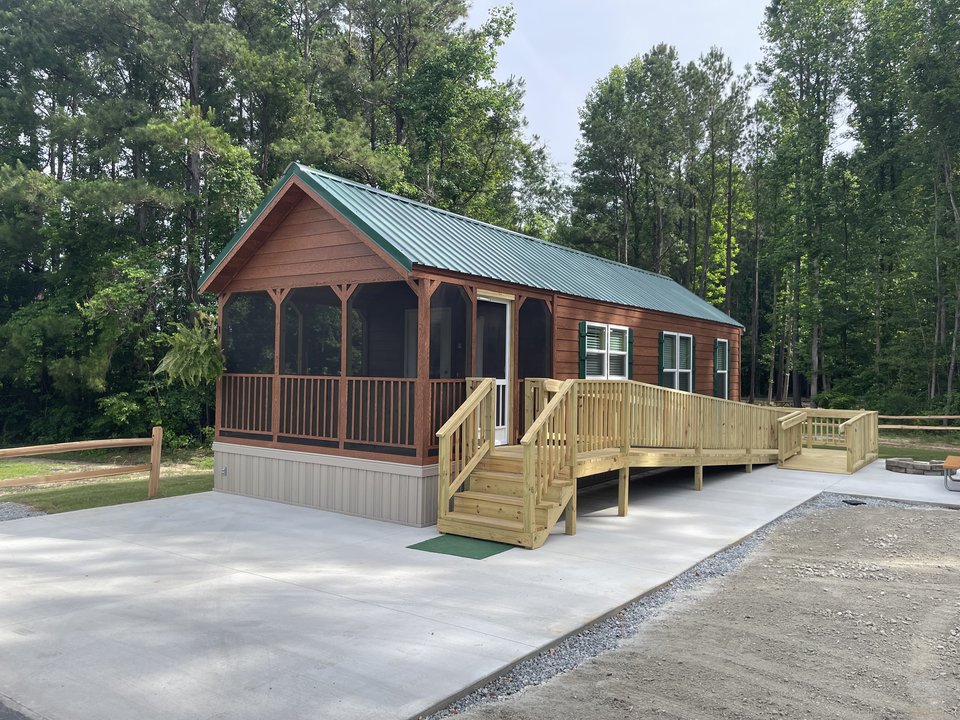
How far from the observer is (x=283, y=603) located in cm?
532

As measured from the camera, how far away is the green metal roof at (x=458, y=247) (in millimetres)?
8375

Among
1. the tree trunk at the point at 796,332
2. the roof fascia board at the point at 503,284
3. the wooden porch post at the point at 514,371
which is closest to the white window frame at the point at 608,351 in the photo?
the roof fascia board at the point at 503,284

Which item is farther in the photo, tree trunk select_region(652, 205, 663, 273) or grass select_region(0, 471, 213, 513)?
tree trunk select_region(652, 205, 663, 273)

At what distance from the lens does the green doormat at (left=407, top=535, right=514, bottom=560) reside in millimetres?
6902

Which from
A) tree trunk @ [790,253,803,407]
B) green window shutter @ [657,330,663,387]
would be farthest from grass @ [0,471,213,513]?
tree trunk @ [790,253,803,407]

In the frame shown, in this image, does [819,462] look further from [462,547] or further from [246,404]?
[246,404]

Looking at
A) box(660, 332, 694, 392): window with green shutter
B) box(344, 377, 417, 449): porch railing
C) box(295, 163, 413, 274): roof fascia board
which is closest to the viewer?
box(295, 163, 413, 274): roof fascia board

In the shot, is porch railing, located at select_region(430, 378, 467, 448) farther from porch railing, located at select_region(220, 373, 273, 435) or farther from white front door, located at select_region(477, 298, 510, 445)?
porch railing, located at select_region(220, 373, 273, 435)

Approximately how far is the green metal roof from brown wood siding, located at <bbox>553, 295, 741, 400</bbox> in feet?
0.63

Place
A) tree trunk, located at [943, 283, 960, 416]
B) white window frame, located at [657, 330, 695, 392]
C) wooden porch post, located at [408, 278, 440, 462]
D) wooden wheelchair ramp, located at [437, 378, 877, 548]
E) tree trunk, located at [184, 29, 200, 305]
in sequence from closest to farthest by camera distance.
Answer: wooden wheelchair ramp, located at [437, 378, 877, 548]
wooden porch post, located at [408, 278, 440, 462]
white window frame, located at [657, 330, 695, 392]
tree trunk, located at [184, 29, 200, 305]
tree trunk, located at [943, 283, 960, 416]

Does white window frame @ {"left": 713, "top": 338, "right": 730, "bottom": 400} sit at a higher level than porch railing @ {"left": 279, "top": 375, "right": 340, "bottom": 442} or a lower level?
higher

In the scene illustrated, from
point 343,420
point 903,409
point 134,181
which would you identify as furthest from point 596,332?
point 903,409

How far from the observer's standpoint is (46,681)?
152 inches

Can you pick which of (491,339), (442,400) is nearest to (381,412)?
(442,400)
